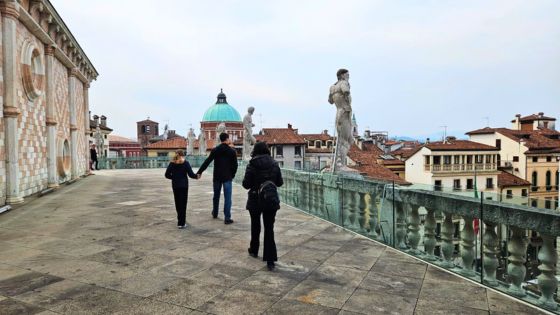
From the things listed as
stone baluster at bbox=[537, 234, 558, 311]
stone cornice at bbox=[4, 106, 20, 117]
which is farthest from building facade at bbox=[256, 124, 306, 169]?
stone baluster at bbox=[537, 234, 558, 311]

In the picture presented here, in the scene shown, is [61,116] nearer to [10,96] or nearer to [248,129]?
[10,96]

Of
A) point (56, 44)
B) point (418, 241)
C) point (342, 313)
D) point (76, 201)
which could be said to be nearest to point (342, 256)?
point (418, 241)

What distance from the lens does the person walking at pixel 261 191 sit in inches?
193

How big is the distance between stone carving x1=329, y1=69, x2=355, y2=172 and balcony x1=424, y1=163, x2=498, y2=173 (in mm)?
39182

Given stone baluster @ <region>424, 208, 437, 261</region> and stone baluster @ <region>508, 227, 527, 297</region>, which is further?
stone baluster @ <region>424, 208, 437, 261</region>

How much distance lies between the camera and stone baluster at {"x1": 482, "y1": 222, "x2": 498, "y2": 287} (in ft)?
13.5

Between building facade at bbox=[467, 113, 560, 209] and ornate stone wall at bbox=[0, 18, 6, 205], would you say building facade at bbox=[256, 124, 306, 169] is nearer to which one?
building facade at bbox=[467, 113, 560, 209]

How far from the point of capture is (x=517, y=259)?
12.6 feet

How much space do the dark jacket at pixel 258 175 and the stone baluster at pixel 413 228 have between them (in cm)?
201

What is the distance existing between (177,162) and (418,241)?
493 cm

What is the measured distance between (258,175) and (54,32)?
50.5ft

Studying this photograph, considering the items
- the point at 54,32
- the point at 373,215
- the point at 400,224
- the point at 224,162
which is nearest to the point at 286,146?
the point at 54,32

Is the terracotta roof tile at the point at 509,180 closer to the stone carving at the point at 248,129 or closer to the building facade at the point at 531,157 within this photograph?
the building facade at the point at 531,157

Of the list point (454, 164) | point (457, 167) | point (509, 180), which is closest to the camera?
point (454, 164)
